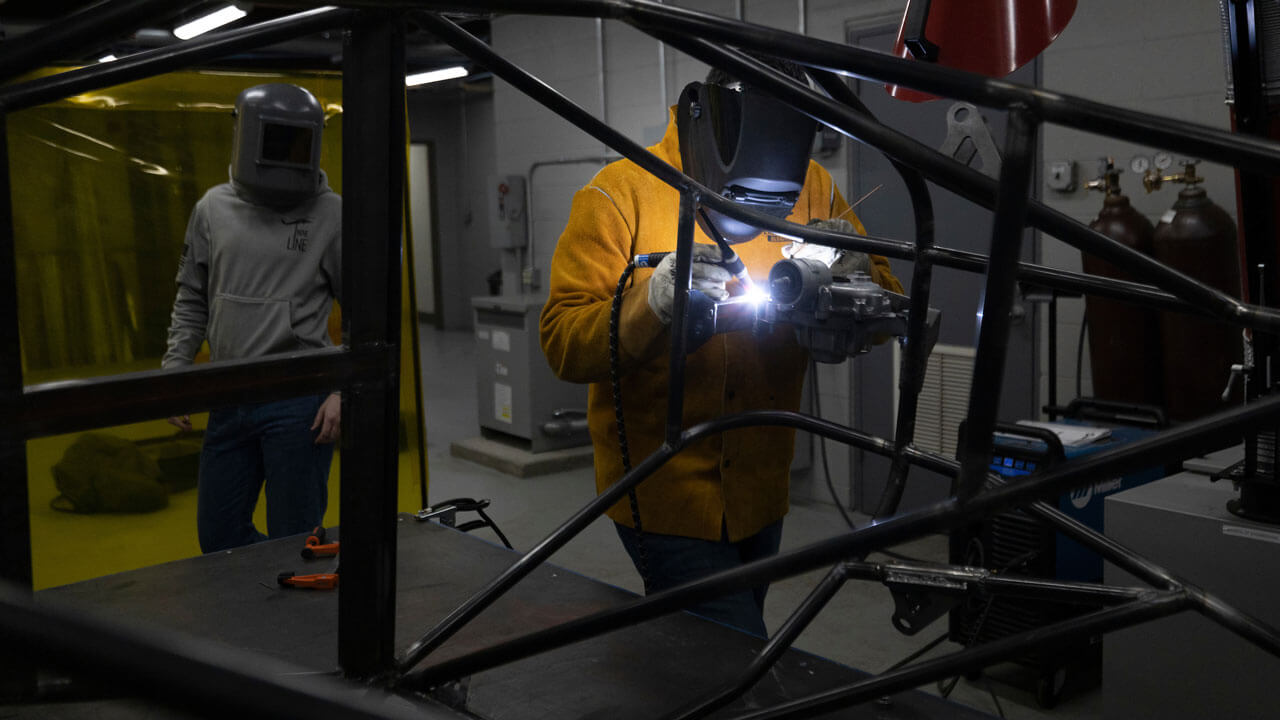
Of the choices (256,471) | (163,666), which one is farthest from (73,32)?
(256,471)

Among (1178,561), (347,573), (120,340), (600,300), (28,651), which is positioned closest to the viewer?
(28,651)

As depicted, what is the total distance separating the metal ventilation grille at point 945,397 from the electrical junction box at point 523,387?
213cm

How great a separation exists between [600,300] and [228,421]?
1420 millimetres

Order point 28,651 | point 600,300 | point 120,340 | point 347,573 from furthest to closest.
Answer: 1. point 120,340
2. point 600,300
3. point 347,573
4. point 28,651

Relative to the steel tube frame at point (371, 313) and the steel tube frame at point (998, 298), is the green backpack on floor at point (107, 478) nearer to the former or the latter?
the steel tube frame at point (371, 313)

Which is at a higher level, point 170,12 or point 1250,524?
point 170,12

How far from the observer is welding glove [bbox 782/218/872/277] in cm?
153

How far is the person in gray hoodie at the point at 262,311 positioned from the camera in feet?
8.91

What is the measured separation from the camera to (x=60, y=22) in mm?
727

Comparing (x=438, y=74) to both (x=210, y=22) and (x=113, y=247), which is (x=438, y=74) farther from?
(x=113, y=247)

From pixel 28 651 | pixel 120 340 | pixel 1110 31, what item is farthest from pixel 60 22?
pixel 1110 31

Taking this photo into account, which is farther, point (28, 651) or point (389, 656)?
point (389, 656)

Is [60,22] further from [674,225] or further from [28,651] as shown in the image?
[674,225]

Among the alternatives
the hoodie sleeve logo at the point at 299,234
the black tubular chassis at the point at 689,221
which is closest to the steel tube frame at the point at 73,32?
the black tubular chassis at the point at 689,221
